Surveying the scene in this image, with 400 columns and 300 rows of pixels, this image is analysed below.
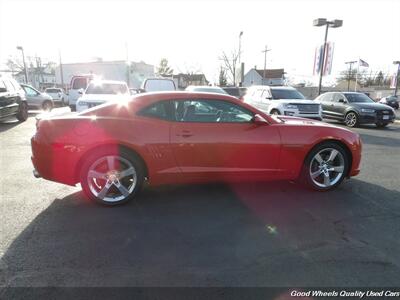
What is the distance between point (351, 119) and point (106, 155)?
1324 centimetres

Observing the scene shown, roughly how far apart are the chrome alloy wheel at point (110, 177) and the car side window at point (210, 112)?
949 mm

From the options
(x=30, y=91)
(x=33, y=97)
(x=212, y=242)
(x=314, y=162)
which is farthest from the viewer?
(x=30, y=91)

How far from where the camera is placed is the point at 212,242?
11.4 ft

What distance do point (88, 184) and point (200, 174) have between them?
1.48 m

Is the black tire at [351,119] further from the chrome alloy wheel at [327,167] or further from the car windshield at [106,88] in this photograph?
the chrome alloy wheel at [327,167]

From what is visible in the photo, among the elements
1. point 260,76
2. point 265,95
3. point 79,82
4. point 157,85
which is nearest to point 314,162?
point 265,95

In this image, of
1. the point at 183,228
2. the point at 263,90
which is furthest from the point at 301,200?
the point at 263,90

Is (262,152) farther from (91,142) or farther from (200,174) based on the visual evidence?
(91,142)

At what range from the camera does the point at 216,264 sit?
10.1 feet

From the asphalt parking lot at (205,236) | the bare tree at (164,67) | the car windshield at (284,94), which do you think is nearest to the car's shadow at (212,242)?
the asphalt parking lot at (205,236)

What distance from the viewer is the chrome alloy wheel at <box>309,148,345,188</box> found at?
5.09 meters

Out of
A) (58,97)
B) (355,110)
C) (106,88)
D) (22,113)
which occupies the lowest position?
(58,97)

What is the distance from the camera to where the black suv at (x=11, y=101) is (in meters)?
12.0

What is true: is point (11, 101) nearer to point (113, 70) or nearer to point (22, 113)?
point (22, 113)
